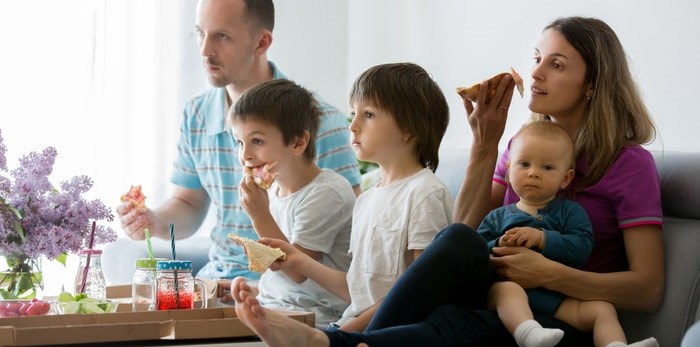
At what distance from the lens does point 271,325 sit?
1.71m

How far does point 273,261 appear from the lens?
2.32m

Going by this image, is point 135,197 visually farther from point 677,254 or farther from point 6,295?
point 677,254

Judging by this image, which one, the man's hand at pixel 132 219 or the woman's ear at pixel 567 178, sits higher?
the woman's ear at pixel 567 178

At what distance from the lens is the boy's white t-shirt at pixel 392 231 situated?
226 cm

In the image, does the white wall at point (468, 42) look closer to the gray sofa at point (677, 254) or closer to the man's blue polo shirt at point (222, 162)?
the gray sofa at point (677, 254)

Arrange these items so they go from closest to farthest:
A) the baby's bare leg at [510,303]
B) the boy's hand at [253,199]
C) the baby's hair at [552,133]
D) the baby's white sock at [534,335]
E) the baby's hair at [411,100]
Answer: the baby's white sock at [534,335]
the baby's bare leg at [510,303]
the baby's hair at [552,133]
the baby's hair at [411,100]
the boy's hand at [253,199]

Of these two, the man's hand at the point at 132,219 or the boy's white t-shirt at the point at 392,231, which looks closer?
the boy's white t-shirt at the point at 392,231

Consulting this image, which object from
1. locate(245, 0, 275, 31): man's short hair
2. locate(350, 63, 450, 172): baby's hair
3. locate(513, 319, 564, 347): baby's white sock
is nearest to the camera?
locate(513, 319, 564, 347): baby's white sock

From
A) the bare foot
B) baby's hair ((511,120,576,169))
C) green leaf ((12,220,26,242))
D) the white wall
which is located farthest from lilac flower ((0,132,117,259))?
the white wall

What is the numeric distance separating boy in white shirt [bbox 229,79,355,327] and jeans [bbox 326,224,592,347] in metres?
0.54

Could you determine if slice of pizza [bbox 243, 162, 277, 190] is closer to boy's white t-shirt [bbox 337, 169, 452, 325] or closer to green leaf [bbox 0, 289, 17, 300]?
boy's white t-shirt [bbox 337, 169, 452, 325]

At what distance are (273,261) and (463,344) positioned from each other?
58cm

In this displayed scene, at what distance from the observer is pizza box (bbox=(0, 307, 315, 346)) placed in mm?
1756

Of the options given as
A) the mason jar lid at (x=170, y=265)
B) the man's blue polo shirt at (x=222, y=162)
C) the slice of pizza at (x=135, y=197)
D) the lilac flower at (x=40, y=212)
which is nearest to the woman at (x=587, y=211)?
the mason jar lid at (x=170, y=265)
